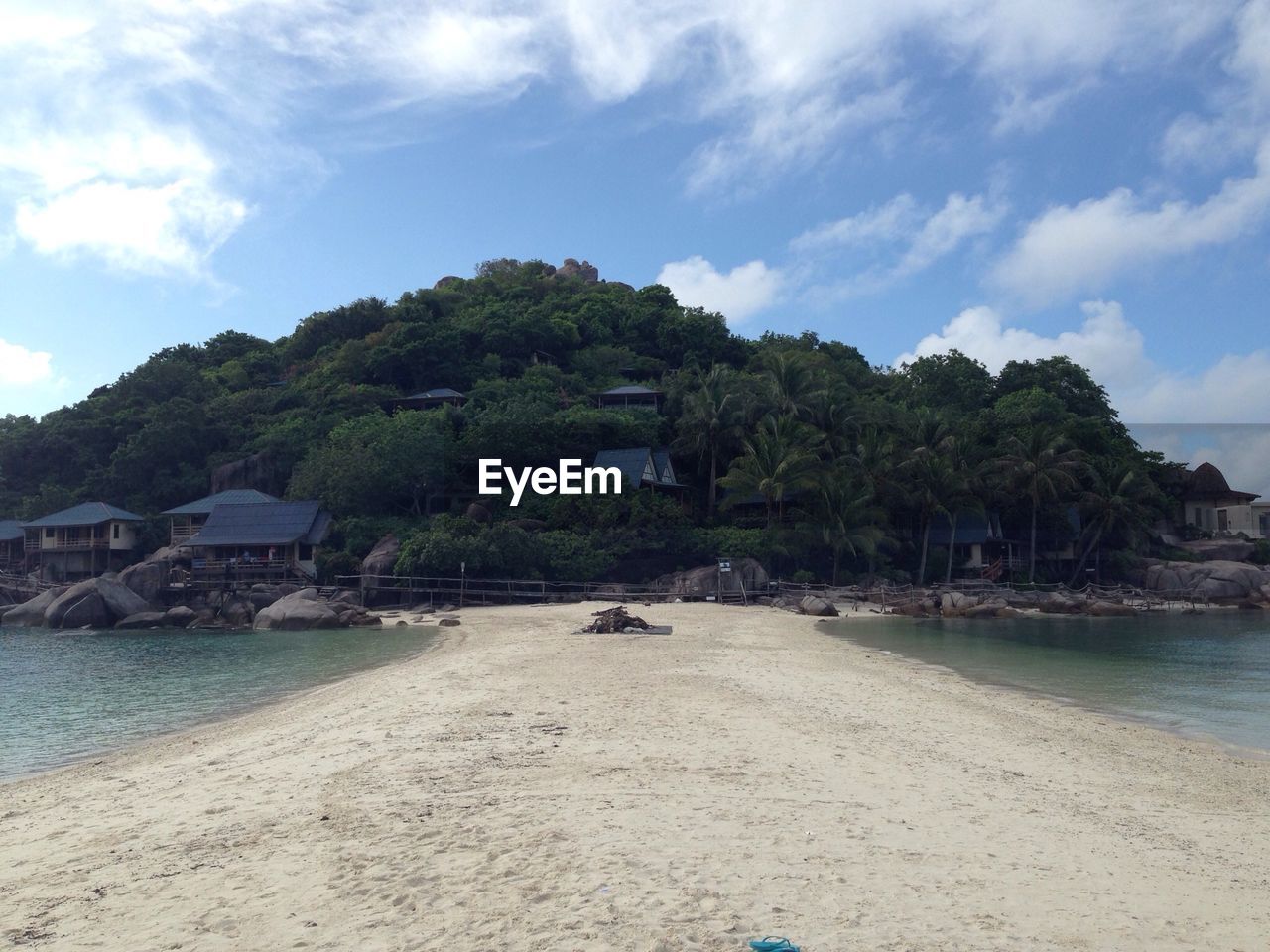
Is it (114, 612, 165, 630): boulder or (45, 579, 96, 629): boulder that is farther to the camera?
(45, 579, 96, 629): boulder

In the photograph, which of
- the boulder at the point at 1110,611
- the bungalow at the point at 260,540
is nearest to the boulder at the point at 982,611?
the boulder at the point at 1110,611

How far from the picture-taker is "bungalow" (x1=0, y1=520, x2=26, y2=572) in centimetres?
4791

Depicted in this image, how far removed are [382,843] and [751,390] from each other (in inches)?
1625

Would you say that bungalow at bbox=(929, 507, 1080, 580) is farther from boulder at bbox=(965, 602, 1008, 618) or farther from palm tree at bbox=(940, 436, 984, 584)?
boulder at bbox=(965, 602, 1008, 618)

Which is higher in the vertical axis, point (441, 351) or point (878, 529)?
point (441, 351)

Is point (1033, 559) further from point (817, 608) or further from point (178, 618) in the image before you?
point (178, 618)

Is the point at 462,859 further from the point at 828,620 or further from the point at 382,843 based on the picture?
the point at 828,620

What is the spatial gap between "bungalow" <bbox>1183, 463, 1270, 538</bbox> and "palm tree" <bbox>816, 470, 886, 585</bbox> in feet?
85.9

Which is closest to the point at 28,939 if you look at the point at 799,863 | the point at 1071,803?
the point at 799,863

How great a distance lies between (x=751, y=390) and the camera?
151 ft

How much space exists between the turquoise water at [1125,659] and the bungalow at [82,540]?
3736cm

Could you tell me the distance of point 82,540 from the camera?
147 ft

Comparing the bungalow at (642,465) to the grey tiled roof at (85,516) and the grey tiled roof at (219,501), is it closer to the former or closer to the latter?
the grey tiled roof at (219,501)

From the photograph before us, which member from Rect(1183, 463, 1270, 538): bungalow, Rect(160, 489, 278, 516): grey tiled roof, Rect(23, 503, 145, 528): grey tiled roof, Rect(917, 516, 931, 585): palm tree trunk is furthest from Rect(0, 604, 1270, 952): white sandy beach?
Rect(1183, 463, 1270, 538): bungalow
